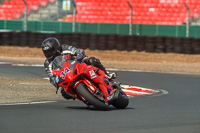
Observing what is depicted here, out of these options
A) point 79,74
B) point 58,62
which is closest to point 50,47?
point 58,62

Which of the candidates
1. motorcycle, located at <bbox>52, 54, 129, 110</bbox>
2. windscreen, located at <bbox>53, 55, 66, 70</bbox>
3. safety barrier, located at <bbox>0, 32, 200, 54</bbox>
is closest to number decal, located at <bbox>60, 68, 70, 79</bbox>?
motorcycle, located at <bbox>52, 54, 129, 110</bbox>

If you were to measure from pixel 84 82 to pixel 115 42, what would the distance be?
51.7ft

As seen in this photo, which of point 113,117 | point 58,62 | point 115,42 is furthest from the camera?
point 115,42

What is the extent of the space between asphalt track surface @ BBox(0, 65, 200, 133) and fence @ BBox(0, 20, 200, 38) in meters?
13.8

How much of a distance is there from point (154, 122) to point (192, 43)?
15608 mm

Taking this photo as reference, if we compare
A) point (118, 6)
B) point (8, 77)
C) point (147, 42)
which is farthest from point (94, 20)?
point (8, 77)

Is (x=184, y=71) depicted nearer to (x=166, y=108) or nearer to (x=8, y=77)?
(x=8, y=77)

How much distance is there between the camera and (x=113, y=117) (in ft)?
25.4

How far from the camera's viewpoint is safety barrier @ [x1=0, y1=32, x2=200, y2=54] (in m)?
22.7

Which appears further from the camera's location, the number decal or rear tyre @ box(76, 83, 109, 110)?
the number decal

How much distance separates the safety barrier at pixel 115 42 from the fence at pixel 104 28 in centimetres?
A: 236

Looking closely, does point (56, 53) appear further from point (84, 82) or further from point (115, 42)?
point (115, 42)

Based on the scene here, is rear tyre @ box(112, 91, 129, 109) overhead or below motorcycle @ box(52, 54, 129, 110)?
below

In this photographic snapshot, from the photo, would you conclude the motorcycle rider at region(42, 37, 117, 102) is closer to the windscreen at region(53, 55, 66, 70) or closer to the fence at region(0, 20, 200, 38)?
the windscreen at region(53, 55, 66, 70)
